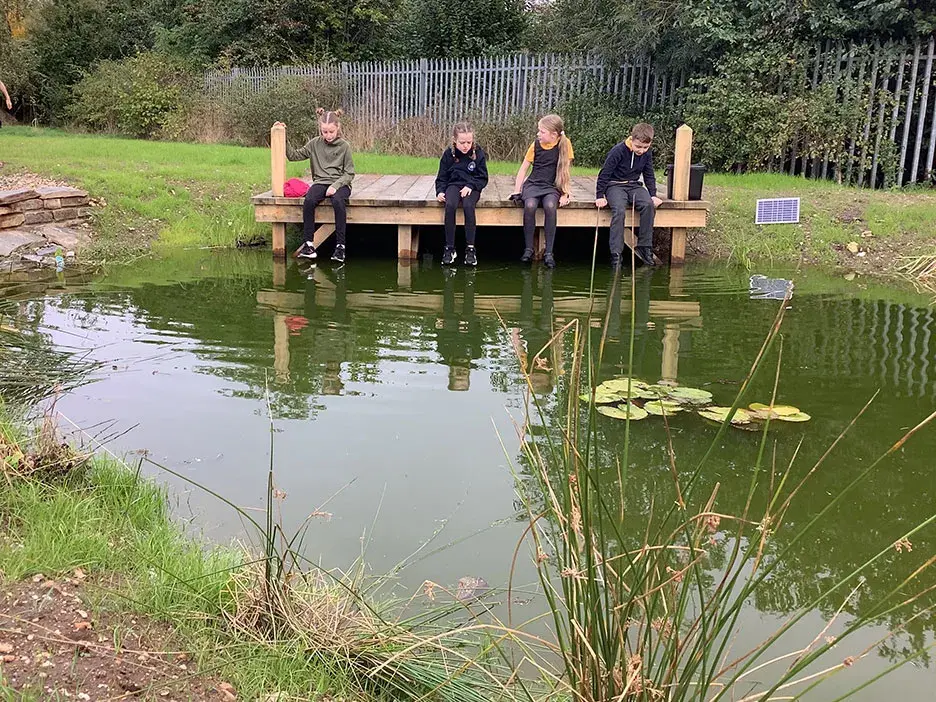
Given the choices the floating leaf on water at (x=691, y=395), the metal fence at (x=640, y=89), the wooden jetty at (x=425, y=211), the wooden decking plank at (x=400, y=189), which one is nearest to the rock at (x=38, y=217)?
the wooden jetty at (x=425, y=211)

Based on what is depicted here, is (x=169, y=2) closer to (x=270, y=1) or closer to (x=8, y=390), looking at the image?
(x=270, y=1)

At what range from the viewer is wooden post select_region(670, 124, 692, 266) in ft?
28.3

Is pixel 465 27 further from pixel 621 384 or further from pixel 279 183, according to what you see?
pixel 621 384

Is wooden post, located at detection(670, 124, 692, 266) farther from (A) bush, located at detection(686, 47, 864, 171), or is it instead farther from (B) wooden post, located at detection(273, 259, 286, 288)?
(B) wooden post, located at detection(273, 259, 286, 288)

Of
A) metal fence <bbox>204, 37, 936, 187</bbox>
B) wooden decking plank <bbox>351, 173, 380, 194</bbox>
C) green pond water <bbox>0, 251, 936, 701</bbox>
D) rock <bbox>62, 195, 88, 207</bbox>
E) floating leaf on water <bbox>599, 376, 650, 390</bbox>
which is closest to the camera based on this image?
green pond water <bbox>0, 251, 936, 701</bbox>

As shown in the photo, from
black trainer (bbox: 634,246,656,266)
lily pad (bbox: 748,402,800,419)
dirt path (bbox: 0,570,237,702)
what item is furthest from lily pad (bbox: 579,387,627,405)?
black trainer (bbox: 634,246,656,266)

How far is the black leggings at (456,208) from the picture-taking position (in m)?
8.43

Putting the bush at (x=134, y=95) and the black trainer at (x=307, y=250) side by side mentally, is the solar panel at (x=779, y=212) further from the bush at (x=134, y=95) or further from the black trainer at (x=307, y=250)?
the bush at (x=134, y=95)

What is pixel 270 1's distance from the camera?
2016 centimetres

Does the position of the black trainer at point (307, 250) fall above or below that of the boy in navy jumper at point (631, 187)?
below

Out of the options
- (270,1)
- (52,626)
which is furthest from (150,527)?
(270,1)

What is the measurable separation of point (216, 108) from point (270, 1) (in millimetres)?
3567

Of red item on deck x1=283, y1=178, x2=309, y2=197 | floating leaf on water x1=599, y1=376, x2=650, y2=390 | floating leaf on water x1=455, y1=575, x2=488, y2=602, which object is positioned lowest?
floating leaf on water x1=455, y1=575, x2=488, y2=602

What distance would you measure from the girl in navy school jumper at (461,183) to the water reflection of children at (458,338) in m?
1.04
